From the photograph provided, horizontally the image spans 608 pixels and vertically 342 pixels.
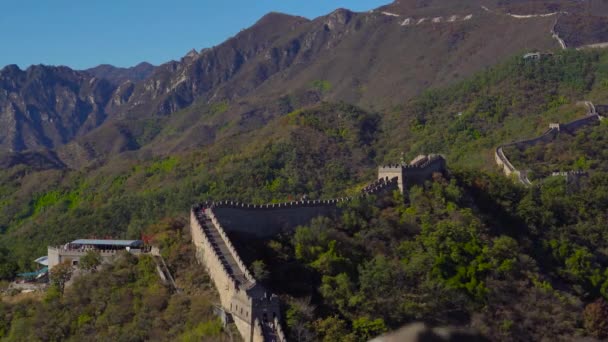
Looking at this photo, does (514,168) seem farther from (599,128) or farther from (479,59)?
(479,59)

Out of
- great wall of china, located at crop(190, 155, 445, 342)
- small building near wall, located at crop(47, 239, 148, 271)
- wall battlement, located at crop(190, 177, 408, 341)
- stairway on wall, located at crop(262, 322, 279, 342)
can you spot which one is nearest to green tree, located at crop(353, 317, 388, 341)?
great wall of china, located at crop(190, 155, 445, 342)

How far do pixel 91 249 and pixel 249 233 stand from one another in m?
10.6

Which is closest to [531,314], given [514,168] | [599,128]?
[514,168]

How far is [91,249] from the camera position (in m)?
51.3

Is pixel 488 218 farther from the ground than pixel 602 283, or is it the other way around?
pixel 488 218

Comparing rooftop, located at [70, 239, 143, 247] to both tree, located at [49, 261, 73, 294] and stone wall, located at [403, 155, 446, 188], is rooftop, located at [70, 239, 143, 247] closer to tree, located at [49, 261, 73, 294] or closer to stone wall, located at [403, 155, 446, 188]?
tree, located at [49, 261, 73, 294]

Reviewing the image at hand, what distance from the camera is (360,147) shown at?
115 meters

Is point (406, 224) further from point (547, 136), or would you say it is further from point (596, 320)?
point (547, 136)

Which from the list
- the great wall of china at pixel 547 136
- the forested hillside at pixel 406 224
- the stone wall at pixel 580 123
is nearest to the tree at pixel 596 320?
the forested hillside at pixel 406 224

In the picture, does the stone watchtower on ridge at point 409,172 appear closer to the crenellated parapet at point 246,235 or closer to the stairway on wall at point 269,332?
the crenellated parapet at point 246,235

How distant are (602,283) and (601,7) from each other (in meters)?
131

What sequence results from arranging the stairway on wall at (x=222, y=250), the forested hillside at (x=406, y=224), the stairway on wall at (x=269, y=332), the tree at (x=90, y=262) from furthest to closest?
the tree at (x=90, y=262), the forested hillside at (x=406, y=224), the stairway on wall at (x=222, y=250), the stairway on wall at (x=269, y=332)

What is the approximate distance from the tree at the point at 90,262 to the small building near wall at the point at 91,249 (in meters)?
0.42

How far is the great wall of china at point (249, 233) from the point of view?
3606 centimetres
